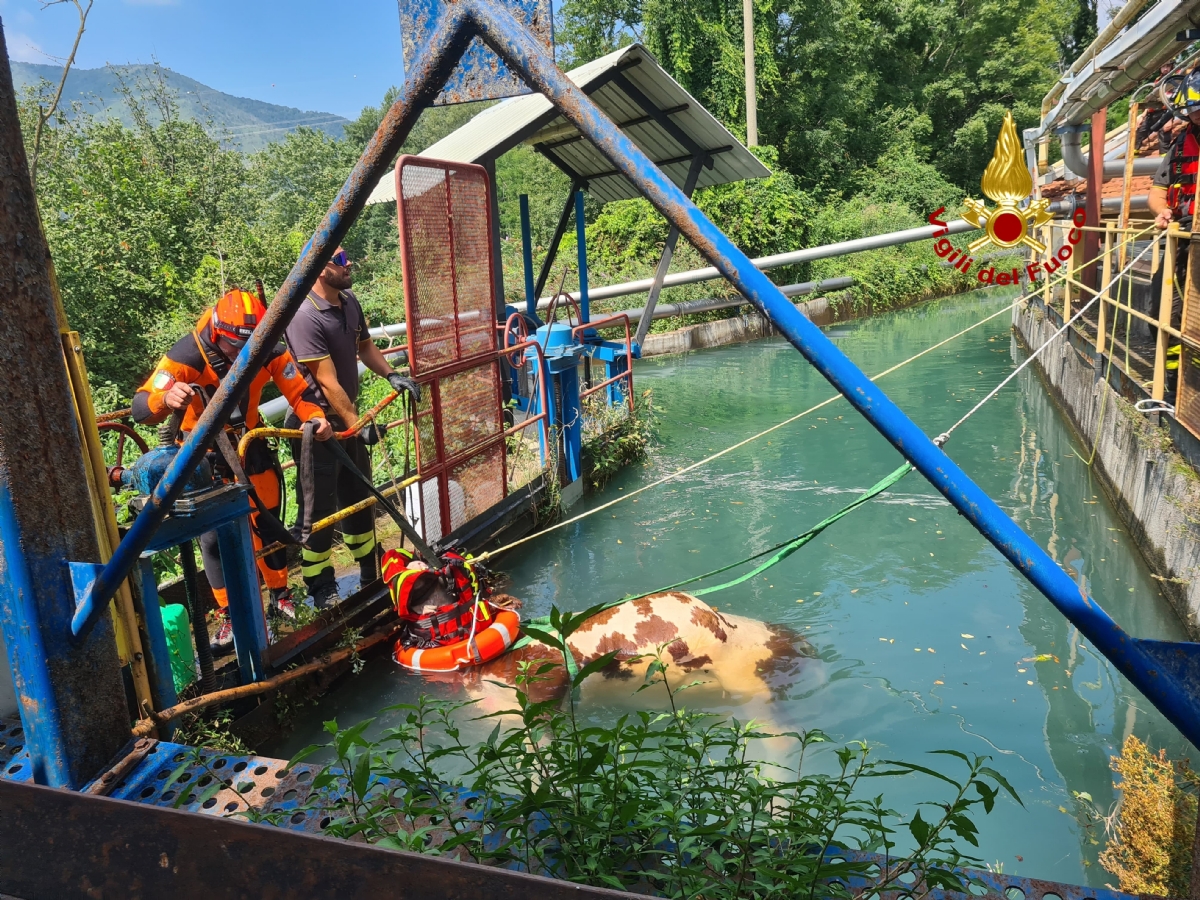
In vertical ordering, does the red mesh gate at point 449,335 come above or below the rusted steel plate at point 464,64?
below

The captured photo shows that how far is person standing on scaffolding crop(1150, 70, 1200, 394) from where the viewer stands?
5.34 metres

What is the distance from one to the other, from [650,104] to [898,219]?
73.3 feet

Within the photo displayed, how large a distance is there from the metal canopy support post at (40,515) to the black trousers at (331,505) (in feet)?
8.30

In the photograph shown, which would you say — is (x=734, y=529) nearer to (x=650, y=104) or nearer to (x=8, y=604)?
(x=650, y=104)

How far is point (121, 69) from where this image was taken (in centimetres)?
1942

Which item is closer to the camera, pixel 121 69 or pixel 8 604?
pixel 8 604

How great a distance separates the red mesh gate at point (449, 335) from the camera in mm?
5414

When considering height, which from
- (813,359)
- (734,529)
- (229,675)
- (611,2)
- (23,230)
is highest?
(611,2)

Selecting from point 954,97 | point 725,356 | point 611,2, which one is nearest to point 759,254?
point 725,356

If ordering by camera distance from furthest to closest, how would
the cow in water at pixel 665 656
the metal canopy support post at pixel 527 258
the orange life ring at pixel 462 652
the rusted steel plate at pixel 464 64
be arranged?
the metal canopy support post at pixel 527 258 → the orange life ring at pixel 462 652 → the cow in water at pixel 665 656 → the rusted steel plate at pixel 464 64

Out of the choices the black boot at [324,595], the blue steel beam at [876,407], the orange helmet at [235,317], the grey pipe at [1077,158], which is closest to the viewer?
the blue steel beam at [876,407]

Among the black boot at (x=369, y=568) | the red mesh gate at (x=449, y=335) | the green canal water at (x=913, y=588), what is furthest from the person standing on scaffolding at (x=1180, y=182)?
the black boot at (x=369, y=568)

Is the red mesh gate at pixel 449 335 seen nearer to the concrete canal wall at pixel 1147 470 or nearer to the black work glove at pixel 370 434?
the black work glove at pixel 370 434

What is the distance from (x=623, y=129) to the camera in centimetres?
1090
